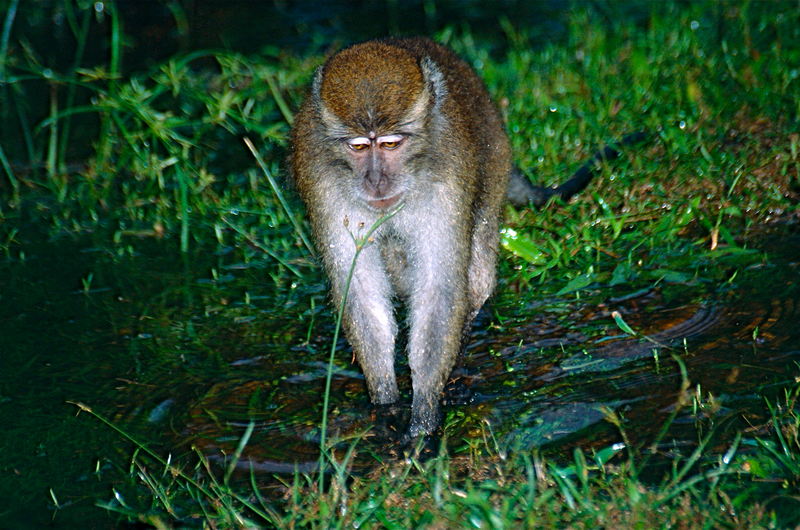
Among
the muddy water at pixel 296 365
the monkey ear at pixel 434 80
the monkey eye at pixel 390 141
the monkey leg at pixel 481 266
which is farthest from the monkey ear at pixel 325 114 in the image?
the muddy water at pixel 296 365

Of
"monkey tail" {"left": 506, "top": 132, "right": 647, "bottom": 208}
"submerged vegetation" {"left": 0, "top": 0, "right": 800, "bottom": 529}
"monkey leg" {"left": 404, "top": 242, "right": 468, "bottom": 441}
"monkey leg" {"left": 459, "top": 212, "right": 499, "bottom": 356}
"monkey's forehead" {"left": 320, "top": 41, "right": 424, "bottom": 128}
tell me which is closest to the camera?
"submerged vegetation" {"left": 0, "top": 0, "right": 800, "bottom": 529}

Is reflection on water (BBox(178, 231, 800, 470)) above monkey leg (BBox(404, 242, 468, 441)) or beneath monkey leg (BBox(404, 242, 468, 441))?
beneath

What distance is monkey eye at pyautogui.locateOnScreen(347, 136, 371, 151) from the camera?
3.54 metres

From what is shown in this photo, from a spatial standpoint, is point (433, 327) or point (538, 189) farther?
point (538, 189)

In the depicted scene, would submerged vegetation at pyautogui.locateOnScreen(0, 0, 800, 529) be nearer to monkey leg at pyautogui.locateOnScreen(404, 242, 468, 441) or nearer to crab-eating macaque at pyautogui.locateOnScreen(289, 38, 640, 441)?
monkey leg at pyautogui.locateOnScreen(404, 242, 468, 441)

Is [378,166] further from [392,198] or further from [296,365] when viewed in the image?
[296,365]

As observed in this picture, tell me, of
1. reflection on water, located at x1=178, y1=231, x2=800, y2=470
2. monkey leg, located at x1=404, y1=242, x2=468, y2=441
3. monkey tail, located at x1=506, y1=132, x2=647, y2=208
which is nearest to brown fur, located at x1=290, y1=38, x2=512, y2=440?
monkey leg, located at x1=404, y1=242, x2=468, y2=441

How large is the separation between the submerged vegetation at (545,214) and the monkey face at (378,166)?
81 centimetres

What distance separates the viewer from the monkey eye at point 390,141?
3551mm

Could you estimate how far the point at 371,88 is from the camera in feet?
11.5

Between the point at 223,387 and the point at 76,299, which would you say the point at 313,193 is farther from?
the point at 76,299

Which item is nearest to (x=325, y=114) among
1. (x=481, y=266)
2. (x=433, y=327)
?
(x=433, y=327)

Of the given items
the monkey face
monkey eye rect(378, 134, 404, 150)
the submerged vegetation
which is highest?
monkey eye rect(378, 134, 404, 150)

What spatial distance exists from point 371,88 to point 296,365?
1.51m
